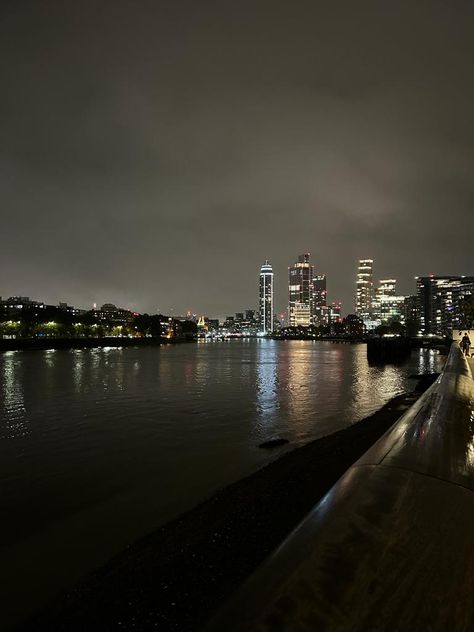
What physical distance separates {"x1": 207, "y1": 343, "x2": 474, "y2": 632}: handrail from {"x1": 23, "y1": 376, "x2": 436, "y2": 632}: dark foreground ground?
8.43 feet

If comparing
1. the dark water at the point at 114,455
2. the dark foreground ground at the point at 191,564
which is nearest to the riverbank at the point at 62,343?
the dark water at the point at 114,455

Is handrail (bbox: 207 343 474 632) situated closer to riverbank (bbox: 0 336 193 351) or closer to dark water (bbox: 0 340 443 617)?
dark water (bbox: 0 340 443 617)

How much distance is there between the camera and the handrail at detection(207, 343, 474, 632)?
1027 millimetres

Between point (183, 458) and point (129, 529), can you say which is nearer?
point (129, 529)

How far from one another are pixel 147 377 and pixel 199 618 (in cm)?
4090

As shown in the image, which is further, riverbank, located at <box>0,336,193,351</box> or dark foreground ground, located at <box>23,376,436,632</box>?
riverbank, located at <box>0,336,193,351</box>

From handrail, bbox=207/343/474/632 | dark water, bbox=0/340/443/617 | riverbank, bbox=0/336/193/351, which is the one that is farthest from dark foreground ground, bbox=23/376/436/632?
riverbank, bbox=0/336/193/351

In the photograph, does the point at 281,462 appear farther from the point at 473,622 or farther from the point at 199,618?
the point at 473,622

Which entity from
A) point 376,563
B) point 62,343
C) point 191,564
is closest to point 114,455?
point 191,564

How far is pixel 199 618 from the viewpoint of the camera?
4617 millimetres

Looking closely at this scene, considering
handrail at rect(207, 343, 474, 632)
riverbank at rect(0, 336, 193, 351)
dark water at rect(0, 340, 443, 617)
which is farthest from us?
riverbank at rect(0, 336, 193, 351)

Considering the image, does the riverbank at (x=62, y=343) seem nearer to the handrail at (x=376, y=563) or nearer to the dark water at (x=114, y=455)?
the dark water at (x=114, y=455)

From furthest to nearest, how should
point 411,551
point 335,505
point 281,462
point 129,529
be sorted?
point 281,462 → point 129,529 → point 335,505 → point 411,551

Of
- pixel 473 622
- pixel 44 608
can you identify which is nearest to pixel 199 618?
pixel 44 608
